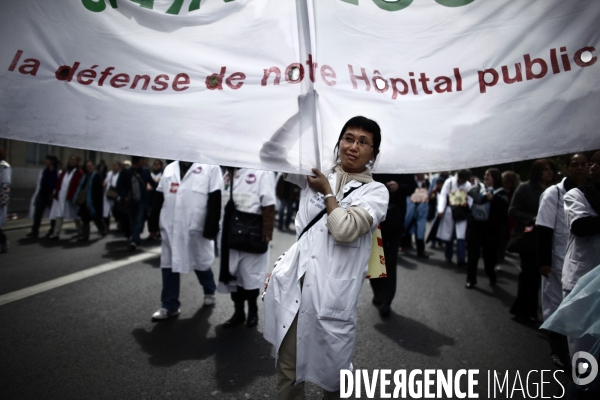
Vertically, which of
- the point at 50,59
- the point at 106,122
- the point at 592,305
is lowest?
the point at 592,305

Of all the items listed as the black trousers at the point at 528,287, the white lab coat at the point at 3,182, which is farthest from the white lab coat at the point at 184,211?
the white lab coat at the point at 3,182

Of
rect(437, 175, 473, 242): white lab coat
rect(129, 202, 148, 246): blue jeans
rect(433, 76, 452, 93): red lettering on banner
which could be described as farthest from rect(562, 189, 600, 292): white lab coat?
rect(129, 202, 148, 246): blue jeans

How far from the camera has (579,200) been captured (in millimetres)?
3230

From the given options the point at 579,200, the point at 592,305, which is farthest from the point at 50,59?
the point at 579,200

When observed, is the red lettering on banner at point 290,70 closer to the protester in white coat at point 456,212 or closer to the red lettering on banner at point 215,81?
the red lettering on banner at point 215,81

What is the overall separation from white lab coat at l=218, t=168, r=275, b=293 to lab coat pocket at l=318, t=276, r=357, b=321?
2269 millimetres

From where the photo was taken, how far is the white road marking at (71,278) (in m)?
4.81

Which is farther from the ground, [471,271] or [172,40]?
[172,40]

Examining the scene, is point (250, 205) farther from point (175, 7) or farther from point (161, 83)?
point (175, 7)

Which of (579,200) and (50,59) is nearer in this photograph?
(50,59)

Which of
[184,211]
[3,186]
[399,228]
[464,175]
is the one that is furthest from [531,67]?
[3,186]

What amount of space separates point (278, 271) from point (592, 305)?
169 centimetres

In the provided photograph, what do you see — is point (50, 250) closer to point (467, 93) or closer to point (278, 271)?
point (278, 271)

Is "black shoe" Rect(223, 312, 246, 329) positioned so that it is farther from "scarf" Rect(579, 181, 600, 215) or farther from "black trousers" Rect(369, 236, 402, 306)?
"scarf" Rect(579, 181, 600, 215)
